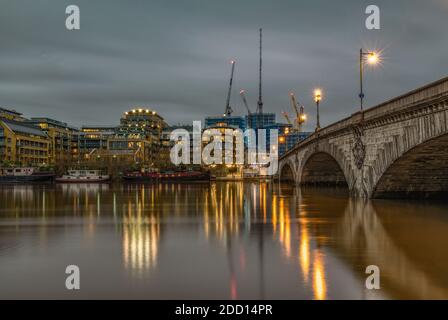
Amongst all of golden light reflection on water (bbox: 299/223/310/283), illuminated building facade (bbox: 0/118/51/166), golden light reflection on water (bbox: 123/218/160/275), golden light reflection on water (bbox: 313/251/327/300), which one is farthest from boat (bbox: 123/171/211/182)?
golden light reflection on water (bbox: 313/251/327/300)

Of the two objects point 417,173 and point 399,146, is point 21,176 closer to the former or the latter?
point 417,173

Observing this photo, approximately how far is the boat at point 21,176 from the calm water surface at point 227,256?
101 meters

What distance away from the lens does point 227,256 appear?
62.1ft

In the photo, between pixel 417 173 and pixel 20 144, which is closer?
pixel 417 173

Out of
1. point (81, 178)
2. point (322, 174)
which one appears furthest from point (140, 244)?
point (81, 178)

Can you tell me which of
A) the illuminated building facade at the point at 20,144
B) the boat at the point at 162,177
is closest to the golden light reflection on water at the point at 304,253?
the boat at the point at 162,177

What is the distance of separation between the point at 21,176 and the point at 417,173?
11246 centimetres

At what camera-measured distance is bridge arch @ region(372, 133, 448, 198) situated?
117 ft

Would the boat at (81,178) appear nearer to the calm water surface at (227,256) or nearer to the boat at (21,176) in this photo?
the boat at (21,176)

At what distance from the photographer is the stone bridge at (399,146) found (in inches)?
1261
